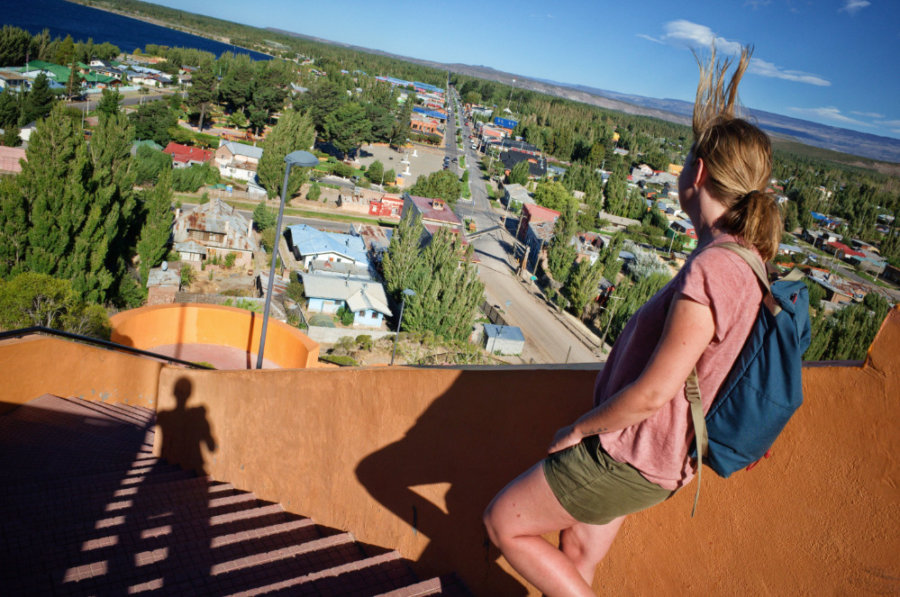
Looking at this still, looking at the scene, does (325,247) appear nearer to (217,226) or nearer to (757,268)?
(217,226)

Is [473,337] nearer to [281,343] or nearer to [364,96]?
[281,343]

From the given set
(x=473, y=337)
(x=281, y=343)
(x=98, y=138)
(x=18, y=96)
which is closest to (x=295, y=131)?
(x=18, y=96)

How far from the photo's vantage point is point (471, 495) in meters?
1.89

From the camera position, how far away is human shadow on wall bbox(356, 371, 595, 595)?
1746mm

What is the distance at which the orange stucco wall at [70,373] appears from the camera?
4.07 metres

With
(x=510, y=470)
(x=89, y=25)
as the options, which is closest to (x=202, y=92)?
(x=510, y=470)

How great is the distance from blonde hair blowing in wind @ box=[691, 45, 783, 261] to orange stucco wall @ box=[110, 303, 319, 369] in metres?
5.86

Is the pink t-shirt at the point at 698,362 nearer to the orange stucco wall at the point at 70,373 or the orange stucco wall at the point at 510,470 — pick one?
the orange stucco wall at the point at 510,470

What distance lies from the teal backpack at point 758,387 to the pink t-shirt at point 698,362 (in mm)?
20

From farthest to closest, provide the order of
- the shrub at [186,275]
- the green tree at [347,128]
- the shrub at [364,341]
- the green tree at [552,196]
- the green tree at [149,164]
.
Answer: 1. the green tree at [347,128]
2. the green tree at [552,196]
3. the green tree at [149,164]
4. the shrub at [186,275]
5. the shrub at [364,341]

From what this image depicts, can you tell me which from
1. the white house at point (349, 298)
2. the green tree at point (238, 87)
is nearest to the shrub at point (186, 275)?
the white house at point (349, 298)

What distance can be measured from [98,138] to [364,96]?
148ft

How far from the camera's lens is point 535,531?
1.28 metres

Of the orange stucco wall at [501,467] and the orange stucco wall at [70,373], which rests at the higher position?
the orange stucco wall at [501,467]
